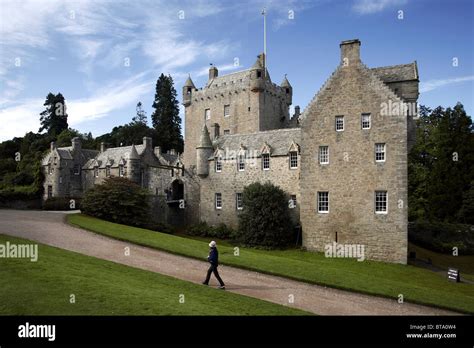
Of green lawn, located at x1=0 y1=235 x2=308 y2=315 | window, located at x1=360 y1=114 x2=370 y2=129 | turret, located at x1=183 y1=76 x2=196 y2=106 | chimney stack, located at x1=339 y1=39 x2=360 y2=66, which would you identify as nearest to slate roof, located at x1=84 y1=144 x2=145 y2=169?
turret, located at x1=183 y1=76 x2=196 y2=106

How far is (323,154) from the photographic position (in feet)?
105

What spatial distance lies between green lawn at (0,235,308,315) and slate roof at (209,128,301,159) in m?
22.0

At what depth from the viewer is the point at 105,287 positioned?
45.5 feet

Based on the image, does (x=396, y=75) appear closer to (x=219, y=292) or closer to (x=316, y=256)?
(x=316, y=256)

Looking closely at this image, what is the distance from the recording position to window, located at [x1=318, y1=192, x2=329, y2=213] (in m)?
31.8

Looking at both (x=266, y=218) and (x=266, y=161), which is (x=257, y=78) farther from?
(x=266, y=218)

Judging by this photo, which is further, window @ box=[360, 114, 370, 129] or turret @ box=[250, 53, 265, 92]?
turret @ box=[250, 53, 265, 92]

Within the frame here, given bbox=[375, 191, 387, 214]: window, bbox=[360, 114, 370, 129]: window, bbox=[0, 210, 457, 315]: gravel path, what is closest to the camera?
bbox=[0, 210, 457, 315]: gravel path

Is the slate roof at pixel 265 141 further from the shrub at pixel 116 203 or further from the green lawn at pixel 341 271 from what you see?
the green lawn at pixel 341 271

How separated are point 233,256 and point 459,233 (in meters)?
30.8

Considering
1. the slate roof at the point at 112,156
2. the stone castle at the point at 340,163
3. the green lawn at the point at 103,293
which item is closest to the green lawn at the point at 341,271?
the stone castle at the point at 340,163

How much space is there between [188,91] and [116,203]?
28.0m

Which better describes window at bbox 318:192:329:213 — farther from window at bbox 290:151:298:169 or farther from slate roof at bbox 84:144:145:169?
slate roof at bbox 84:144:145:169
